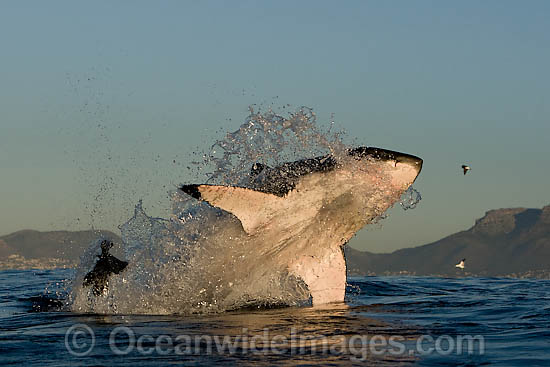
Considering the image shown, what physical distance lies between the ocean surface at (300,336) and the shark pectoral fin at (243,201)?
6.06 feet

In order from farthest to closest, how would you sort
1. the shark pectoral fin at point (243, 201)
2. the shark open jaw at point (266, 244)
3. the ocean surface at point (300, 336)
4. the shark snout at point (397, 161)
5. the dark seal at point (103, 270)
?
the dark seal at point (103, 270)
the shark open jaw at point (266, 244)
the shark snout at point (397, 161)
the shark pectoral fin at point (243, 201)
the ocean surface at point (300, 336)

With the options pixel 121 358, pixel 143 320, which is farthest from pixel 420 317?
pixel 121 358

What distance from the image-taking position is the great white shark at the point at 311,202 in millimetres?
14891

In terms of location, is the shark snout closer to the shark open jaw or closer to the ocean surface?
the shark open jaw

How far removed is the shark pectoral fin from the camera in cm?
1360

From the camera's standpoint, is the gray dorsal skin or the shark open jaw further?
the shark open jaw

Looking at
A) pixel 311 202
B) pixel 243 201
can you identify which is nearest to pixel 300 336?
pixel 243 201

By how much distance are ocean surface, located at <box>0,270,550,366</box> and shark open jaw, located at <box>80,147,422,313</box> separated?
739mm

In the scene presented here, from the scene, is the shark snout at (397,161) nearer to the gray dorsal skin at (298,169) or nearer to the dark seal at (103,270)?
the gray dorsal skin at (298,169)

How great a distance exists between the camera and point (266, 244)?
1577 cm

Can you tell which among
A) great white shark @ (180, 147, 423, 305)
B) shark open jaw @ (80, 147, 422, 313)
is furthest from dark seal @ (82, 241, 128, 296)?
great white shark @ (180, 147, 423, 305)

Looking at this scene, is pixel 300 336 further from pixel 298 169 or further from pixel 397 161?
pixel 397 161

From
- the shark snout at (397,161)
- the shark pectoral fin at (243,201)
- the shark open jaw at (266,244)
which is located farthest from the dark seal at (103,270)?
the shark snout at (397,161)

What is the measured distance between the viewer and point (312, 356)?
10492 millimetres
